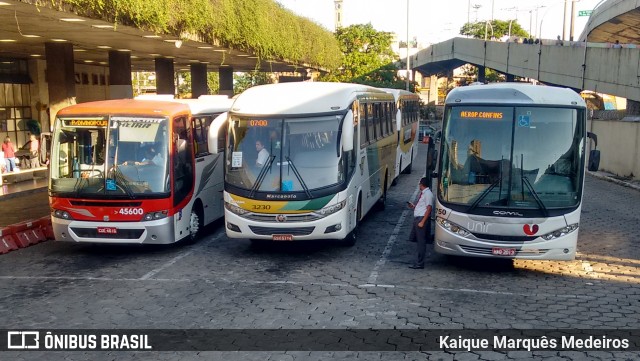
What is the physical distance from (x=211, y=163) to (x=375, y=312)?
705 centimetres

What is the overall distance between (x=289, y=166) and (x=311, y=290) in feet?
9.19

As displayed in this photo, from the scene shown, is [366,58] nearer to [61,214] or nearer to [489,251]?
[61,214]

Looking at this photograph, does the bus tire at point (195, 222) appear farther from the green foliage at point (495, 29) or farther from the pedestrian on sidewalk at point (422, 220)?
the green foliage at point (495, 29)

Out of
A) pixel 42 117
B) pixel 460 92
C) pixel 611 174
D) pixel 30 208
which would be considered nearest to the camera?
pixel 460 92

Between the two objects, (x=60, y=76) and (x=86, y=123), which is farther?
(x=60, y=76)

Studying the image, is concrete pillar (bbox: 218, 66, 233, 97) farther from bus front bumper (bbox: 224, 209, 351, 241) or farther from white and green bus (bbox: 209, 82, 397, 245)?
bus front bumper (bbox: 224, 209, 351, 241)

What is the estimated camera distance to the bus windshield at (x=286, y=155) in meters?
12.0

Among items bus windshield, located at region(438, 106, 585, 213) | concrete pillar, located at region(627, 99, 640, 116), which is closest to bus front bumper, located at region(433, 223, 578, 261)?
bus windshield, located at region(438, 106, 585, 213)

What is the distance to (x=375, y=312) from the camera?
9.00 meters

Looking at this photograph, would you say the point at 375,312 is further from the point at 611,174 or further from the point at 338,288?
the point at 611,174

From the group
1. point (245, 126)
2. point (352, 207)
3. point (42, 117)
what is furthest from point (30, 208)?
point (42, 117)

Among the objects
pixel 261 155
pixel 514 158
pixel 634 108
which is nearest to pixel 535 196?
pixel 514 158

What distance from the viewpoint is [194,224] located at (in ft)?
45.4

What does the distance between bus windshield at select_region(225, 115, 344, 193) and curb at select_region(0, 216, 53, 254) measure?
516cm
